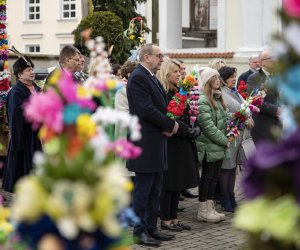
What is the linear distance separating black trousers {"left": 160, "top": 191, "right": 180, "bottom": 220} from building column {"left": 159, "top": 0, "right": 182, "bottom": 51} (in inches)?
537

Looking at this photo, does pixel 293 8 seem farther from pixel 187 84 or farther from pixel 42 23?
pixel 42 23

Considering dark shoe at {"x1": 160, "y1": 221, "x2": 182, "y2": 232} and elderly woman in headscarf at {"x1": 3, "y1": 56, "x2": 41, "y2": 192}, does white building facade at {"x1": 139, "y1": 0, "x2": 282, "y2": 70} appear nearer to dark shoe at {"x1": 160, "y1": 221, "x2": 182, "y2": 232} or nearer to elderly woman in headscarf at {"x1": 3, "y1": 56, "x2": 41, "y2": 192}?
elderly woman in headscarf at {"x1": 3, "y1": 56, "x2": 41, "y2": 192}

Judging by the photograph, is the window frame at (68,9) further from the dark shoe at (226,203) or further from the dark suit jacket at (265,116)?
the dark shoe at (226,203)

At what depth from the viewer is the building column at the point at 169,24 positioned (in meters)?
20.9

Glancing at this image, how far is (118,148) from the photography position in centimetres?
241

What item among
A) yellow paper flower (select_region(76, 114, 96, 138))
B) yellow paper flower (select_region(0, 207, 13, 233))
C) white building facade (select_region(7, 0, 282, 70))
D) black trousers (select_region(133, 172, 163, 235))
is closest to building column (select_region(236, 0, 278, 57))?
white building facade (select_region(7, 0, 282, 70))

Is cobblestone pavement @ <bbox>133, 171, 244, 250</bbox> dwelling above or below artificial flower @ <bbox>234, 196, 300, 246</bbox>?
below

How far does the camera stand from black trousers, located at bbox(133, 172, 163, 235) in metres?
6.79

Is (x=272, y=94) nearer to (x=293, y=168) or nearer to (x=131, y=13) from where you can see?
(x=293, y=168)

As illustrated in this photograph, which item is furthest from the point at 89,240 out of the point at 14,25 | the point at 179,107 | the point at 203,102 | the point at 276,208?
the point at 14,25

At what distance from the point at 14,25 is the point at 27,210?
36.1 meters

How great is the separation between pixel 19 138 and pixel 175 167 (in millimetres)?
1744

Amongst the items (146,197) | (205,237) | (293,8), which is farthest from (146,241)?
(293,8)

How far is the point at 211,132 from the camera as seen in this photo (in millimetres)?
7777
